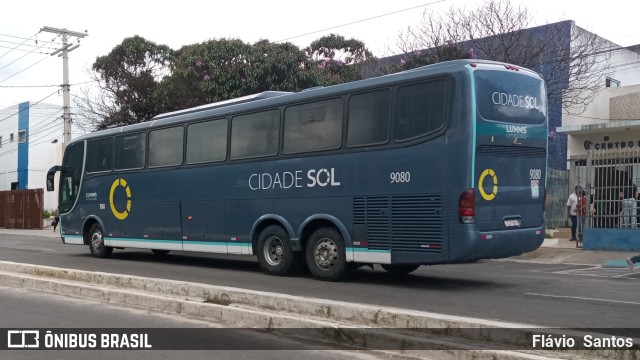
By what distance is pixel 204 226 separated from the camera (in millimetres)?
13352

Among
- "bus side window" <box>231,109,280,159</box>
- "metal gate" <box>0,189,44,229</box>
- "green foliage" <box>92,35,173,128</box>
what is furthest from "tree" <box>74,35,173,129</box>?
"bus side window" <box>231,109,280,159</box>

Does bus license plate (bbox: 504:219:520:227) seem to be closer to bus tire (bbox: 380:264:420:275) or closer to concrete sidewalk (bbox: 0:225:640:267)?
bus tire (bbox: 380:264:420:275)

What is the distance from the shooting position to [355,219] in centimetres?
1046

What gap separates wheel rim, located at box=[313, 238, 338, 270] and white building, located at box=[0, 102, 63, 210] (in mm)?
39196

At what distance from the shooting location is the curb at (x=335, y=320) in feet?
18.8

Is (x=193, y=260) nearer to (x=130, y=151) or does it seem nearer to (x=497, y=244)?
(x=130, y=151)

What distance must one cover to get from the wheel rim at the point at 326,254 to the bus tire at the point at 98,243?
782 cm

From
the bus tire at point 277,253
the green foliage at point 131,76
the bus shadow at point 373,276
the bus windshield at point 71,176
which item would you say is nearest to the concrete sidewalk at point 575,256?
the bus shadow at point 373,276

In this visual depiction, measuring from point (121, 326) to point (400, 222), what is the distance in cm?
451

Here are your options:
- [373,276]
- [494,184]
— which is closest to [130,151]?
[373,276]

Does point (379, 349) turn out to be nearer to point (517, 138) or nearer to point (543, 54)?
point (517, 138)

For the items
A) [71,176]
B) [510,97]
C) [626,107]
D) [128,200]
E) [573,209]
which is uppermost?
[626,107]

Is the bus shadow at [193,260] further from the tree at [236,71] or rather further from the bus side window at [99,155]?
the tree at [236,71]

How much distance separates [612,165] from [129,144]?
12629mm
